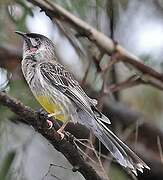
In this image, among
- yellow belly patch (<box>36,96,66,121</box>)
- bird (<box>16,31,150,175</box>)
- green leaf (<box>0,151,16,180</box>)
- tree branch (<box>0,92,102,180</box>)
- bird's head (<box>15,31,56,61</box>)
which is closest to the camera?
tree branch (<box>0,92,102,180</box>)

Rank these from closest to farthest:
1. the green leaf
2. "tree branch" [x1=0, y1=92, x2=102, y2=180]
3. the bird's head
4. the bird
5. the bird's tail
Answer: "tree branch" [x1=0, y1=92, x2=102, y2=180]
the bird's tail
the bird
the bird's head
the green leaf

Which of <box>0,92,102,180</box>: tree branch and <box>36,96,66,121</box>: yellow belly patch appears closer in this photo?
<box>0,92,102,180</box>: tree branch

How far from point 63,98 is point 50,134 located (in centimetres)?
50

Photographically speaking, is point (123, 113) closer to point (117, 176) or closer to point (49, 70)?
point (117, 176)

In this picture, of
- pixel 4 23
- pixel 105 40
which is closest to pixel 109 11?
pixel 105 40

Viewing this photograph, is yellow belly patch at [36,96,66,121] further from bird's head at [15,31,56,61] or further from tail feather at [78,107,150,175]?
bird's head at [15,31,56,61]

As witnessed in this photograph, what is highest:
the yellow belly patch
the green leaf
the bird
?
the bird

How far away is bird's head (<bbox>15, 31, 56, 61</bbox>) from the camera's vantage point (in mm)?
3273

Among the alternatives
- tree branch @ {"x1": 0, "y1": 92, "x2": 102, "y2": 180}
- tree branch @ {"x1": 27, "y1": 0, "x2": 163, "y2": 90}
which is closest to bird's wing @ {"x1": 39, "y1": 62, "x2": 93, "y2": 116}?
tree branch @ {"x1": 0, "y1": 92, "x2": 102, "y2": 180}

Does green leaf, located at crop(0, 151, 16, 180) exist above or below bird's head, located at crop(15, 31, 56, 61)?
below

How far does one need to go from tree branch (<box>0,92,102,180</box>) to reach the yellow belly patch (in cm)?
33

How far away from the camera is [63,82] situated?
10.4ft

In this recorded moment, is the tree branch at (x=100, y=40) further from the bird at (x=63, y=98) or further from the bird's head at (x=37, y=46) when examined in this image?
the bird at (x=63, y=98)

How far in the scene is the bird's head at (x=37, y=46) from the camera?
327 centimetres
